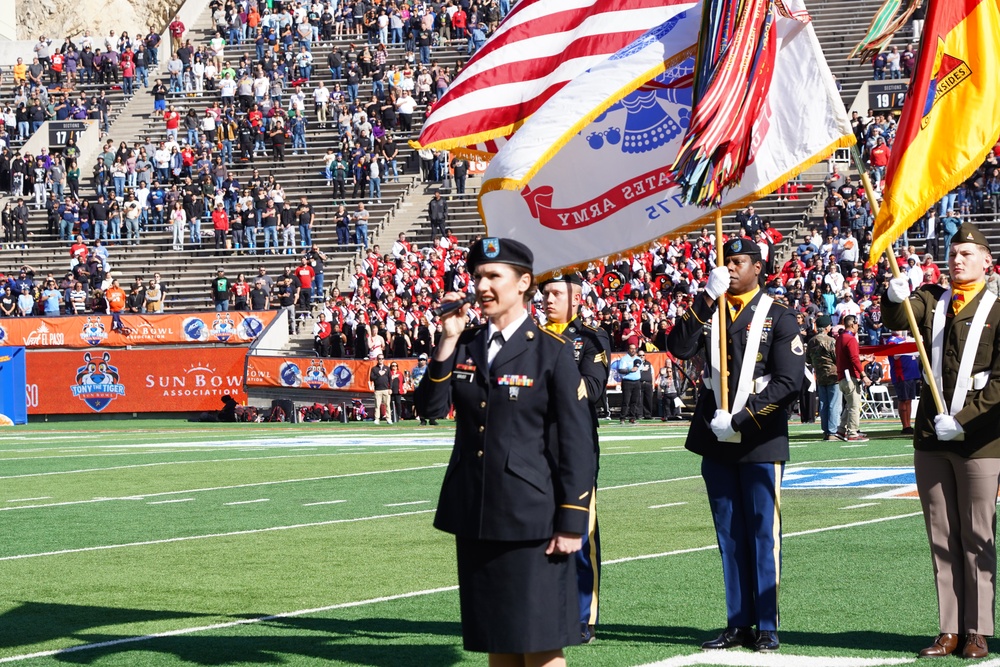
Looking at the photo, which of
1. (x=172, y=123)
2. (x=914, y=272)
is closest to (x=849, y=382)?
(x=914, y=272)

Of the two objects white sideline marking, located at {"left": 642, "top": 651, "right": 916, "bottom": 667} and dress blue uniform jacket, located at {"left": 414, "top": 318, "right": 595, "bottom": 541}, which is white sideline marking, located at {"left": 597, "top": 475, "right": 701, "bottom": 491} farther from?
dress blue uniform jacket, located at {"left": 414, "top": 318, "right": 595, "bottom": 541}

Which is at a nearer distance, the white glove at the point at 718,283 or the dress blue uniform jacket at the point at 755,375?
the white glove at the point at 718,283

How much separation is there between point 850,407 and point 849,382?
38 centimetres

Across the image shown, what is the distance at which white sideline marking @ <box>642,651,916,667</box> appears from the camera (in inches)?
275

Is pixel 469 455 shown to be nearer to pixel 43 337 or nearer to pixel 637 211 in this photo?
pixel 637 211

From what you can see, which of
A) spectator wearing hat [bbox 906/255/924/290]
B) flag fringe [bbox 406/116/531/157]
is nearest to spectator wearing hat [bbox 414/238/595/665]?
flag fringe [bbox 406/116/531/157]

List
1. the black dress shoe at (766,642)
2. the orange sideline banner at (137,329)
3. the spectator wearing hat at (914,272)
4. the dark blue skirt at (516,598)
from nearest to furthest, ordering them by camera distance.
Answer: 1. the dark blue skirt at (516,598)
2. the black dress shoe at (766,642)
3. the spectator wearing hat at (914,272)
4. the orange sideline banner at (137,329)

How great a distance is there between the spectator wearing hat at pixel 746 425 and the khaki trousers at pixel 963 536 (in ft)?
2.40

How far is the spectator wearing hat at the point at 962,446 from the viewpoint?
281 inches

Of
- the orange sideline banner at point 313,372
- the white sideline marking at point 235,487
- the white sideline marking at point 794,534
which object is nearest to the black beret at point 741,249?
the white sideline marking at point 794,534

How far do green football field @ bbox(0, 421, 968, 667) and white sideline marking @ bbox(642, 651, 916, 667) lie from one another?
0.02m

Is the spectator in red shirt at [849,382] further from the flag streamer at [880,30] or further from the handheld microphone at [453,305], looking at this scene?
the handheld microphone at [453,305]

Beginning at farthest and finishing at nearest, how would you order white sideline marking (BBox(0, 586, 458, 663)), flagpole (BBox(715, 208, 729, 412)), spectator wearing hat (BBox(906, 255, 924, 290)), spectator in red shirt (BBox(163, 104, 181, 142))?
1. spectator in red shirt (BBox(163, 104, 181, 142))
2. spectator wearing hat (BBox(906, 255, 924, 290))
3. white sideline marking (BBox(0, 586, 458, 663))
4. flagpole (BBox(715, 208, 729, 412))

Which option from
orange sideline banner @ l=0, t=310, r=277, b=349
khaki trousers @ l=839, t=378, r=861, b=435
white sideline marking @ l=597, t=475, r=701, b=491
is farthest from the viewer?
orange sideline banner @ l=0, t=310, r=277, b=349
